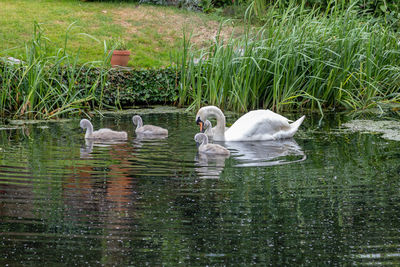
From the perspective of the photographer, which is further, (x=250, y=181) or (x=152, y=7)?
(x=152, y=7)

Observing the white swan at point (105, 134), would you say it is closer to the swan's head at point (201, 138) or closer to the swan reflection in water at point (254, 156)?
the swan's head at point (201, 138)

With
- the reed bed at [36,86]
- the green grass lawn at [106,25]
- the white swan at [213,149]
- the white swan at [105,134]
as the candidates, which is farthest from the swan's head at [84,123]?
the green grass lawn at [106,25]

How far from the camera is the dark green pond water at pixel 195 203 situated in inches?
192

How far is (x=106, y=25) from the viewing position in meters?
19.1

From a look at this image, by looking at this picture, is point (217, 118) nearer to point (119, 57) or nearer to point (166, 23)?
point (119, 57)

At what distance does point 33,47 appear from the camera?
11312mm

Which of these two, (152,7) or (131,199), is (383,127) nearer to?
(131,199)

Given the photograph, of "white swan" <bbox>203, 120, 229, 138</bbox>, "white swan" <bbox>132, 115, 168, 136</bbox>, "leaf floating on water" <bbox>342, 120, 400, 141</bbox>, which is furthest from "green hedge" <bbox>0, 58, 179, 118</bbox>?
"leaf floating on water" <bbox>342, 120, 400, 141</bbox>

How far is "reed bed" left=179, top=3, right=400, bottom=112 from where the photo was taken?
11.8 metres

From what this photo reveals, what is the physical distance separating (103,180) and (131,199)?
83 centimetres

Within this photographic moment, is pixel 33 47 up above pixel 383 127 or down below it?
above

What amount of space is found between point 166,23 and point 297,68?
8.42m

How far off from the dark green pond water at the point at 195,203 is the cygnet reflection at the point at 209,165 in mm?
23

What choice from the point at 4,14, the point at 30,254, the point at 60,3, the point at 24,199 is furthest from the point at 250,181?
the point at 60,3
